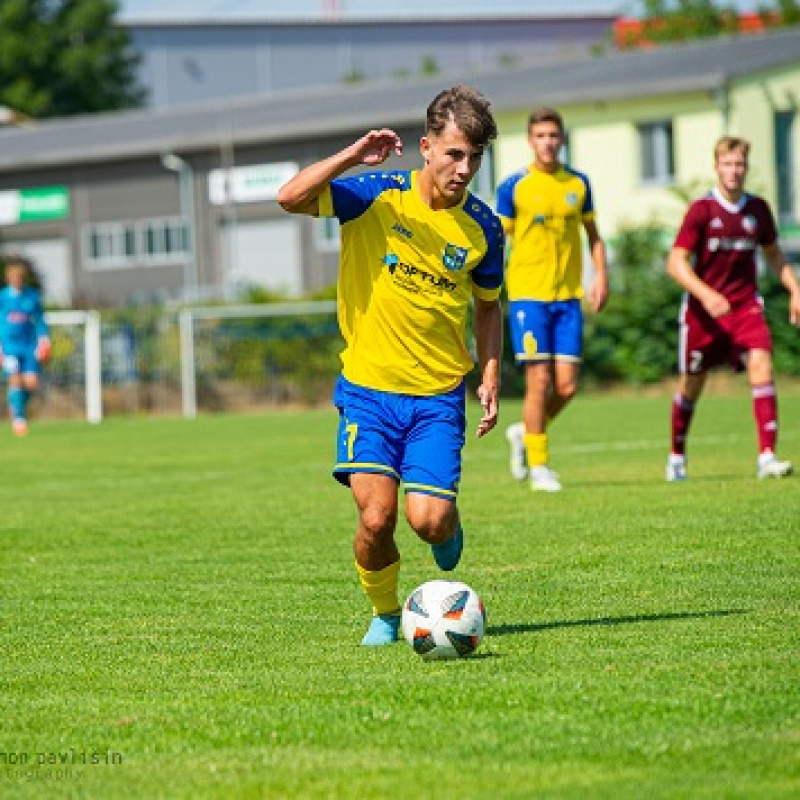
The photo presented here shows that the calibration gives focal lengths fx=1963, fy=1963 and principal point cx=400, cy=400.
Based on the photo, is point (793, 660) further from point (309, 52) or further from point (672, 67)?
point (309, 52)

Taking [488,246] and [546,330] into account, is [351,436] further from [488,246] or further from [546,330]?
[546,330]

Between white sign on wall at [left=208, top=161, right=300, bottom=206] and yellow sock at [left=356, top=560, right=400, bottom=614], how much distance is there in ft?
148

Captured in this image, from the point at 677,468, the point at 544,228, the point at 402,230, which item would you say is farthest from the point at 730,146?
the point at 402,230

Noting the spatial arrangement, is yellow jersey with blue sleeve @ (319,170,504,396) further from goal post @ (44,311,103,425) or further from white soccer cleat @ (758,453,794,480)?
goal post @ (44,311,103,425)

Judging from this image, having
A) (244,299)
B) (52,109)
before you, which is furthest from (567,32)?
(244,299)

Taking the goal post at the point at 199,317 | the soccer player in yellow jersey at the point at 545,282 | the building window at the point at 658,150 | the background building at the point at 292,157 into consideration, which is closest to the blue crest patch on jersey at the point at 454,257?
the soccer player in yellow jersey at the point at 545,282

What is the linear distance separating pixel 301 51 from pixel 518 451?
71.9 m

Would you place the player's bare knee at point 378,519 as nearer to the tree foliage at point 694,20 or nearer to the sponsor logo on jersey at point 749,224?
the sponsor logo on jersey at point 749,224

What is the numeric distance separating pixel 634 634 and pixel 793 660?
0.87 meters

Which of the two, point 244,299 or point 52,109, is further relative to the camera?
point 52,109

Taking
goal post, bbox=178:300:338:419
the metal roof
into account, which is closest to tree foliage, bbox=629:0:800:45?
the metal roof

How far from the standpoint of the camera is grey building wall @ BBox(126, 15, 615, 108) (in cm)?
8394

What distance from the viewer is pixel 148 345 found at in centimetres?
3334

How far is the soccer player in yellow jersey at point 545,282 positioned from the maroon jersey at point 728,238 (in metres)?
0.72
